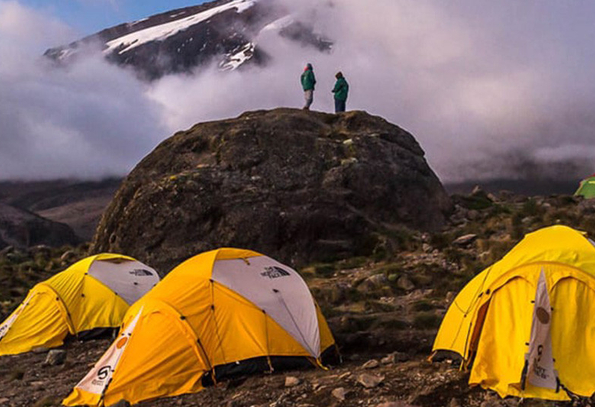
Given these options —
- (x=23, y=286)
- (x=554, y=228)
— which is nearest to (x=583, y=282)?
(x=554, y=228)

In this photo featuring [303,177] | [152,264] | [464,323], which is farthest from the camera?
[303,177]

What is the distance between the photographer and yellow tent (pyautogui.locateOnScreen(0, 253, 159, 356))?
13.6 m

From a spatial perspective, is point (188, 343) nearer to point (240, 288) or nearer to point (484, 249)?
point (240, 288)

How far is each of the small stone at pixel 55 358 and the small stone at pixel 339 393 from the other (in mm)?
7275

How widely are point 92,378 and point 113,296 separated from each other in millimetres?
5576

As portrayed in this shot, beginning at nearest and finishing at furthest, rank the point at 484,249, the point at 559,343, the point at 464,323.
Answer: the point at 559,343
the point at 464,323
the point at 484,249

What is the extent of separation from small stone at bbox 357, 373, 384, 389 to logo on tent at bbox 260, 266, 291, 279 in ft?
9.87

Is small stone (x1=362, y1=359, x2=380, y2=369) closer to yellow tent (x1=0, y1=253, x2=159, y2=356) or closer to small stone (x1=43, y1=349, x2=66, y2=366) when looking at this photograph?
small stone (x1=43, y1=349, x2=66, y2=366)

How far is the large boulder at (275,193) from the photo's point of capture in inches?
779

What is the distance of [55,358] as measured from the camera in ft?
40.1

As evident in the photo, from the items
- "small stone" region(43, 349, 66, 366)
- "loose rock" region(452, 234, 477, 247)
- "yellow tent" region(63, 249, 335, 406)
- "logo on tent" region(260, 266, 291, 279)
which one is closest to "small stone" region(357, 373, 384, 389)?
"yellow tent" region(63, 249, 335, 406)

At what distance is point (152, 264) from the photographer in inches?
763

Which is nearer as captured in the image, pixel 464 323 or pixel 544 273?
pixel 544 273

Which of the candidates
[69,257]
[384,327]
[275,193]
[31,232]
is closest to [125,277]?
[275,193]
